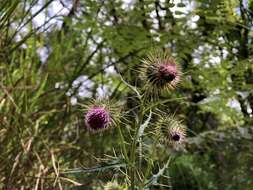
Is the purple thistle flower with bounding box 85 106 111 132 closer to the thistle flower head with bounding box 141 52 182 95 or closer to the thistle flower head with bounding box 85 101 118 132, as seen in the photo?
the thistle flower head with bounding box 85 101 118 132

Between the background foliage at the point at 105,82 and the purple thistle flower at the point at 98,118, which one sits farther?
the background foliage at the point at 105,82

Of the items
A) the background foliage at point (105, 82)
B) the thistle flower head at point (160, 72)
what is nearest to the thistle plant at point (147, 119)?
the thistle flower head at point (160, 72)

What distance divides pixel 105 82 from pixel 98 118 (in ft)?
8.42

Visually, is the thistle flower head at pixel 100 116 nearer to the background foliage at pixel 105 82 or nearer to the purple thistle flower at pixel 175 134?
the purple thistle flower at pixel 175 134

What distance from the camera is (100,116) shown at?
4.99ft

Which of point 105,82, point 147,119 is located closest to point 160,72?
point 147,119

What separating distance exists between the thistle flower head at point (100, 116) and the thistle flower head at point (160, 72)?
5.0 inches

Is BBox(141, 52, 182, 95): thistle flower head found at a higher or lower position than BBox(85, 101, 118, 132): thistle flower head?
higher

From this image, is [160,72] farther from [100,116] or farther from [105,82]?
[105,82]

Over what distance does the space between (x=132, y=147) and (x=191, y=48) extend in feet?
5.62

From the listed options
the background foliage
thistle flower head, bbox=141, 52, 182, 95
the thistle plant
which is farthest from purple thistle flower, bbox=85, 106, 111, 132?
the background foliage

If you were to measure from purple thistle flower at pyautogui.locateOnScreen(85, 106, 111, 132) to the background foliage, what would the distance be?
34.9 inches

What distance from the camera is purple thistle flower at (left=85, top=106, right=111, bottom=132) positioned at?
4.98ft

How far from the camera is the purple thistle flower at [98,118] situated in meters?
1.52
